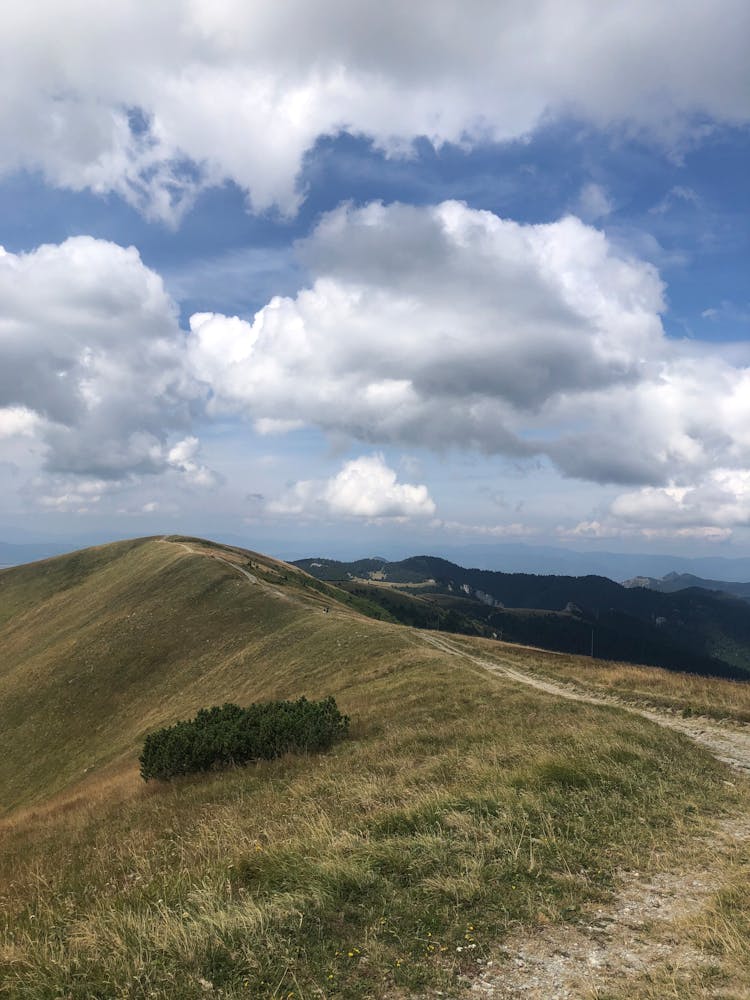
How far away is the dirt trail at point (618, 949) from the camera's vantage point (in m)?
6.02

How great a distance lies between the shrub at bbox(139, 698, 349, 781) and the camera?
778 inches

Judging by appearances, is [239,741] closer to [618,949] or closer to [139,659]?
[618,949]

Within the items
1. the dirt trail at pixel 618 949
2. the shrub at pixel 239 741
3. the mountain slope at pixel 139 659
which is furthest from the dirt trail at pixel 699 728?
the shrub at pixel 239 741

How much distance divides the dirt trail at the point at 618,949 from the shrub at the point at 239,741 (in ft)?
43.6

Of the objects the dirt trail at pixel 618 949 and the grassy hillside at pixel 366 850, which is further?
the grassy hillside at pixel 366 850

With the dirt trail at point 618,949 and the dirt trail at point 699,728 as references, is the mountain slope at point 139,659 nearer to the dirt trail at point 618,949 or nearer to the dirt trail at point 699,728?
the dirt trail at point 699,728

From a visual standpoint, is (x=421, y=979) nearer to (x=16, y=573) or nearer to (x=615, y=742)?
(x=615, y=742)

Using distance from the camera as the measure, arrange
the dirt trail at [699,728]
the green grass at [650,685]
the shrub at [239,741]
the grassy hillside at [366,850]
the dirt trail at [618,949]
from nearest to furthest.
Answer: the dirt trail at [618,949], the grassy hillside at [366,850], the dirt trail at [699,728], the shrub at [239,741], the green grass at [650,685]

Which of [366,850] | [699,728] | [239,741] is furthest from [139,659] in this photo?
[366,850]

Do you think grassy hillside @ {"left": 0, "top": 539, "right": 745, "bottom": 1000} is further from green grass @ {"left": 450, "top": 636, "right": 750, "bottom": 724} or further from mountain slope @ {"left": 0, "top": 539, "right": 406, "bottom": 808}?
mountain slope @ {"left": 0, "top": 539, "right": 406, "bottom": 808}

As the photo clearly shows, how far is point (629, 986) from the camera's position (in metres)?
5.98

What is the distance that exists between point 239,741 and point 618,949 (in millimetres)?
15622

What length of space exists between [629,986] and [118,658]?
5865 centimetres

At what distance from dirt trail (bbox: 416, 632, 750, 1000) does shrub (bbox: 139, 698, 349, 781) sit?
1329 cm
